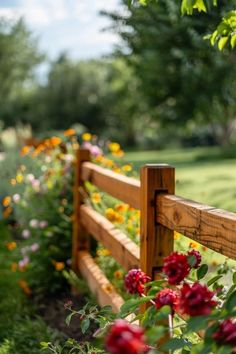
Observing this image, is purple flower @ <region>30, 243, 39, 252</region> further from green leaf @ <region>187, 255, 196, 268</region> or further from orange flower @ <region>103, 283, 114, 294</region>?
green leaf @ <region>187, 255, 196, 268</region>

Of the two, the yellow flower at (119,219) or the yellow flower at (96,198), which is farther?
the yellow flower at (96,198)

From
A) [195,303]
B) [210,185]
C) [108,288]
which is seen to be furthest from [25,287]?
[210,185]

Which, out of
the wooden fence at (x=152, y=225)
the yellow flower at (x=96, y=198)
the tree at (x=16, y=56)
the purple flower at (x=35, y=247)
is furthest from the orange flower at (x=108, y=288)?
the tree at (x=16, y=56)

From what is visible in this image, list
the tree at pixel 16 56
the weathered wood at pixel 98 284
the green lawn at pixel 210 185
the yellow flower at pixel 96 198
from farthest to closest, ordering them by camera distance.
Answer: the tree at pixel 16 56 → the green lawn at pixel 210 185 → the yellow flower at pixel 96 198 → the weathered wood at pixel 98 284

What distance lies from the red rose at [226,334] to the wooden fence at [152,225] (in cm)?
39

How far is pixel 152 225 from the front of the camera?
2900mm

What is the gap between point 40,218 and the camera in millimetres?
6109

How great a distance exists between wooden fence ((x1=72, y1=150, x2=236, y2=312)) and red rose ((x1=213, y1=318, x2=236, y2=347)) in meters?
0.39

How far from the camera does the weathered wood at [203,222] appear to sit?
1.94m

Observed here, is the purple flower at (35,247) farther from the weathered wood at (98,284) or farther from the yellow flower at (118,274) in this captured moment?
the yellow flower at (118,274)

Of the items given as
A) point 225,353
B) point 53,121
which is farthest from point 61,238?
point 53,121

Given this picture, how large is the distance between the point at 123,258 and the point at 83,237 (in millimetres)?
1979

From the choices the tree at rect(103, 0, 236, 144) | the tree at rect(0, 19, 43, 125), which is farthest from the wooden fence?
the tree at rect(0, 19, 43, 125)

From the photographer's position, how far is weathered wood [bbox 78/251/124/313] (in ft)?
12.5
